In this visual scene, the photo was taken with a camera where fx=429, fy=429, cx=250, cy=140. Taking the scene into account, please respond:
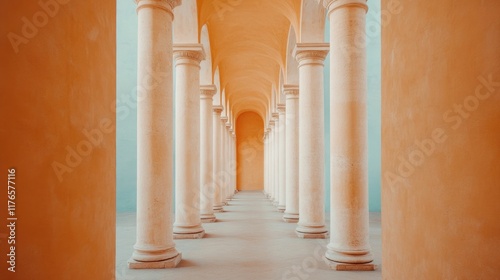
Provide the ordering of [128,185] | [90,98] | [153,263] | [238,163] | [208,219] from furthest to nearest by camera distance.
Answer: [238,163]
[128,185]
[208,219]
[153,263]
[90,98]

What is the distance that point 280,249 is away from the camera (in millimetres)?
11367

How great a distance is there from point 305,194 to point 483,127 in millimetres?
10247

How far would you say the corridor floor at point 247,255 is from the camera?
8.45 meters

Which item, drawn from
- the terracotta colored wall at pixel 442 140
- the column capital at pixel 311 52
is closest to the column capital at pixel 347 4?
the column capital at pixel 311 52

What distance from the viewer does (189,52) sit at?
1295 cm

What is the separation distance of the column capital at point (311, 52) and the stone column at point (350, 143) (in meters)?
3.90

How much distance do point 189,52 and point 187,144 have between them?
278 centimetres

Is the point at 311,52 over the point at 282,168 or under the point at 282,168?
over

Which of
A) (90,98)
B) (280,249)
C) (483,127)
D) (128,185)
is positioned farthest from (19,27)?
(128,185)

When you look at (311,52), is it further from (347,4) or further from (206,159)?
(206,159)

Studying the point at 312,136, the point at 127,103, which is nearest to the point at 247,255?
the point at 312,136

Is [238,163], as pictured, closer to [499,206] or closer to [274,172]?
[274,172]

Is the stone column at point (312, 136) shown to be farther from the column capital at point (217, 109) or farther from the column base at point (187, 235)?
the column capital at point (217, 109)

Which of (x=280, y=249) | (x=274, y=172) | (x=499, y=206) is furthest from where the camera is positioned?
(x=274, y=172)
